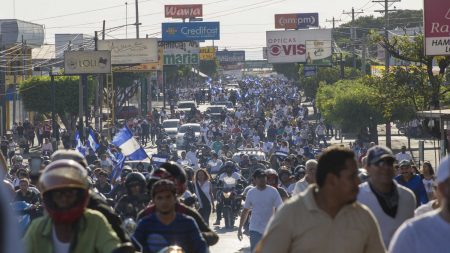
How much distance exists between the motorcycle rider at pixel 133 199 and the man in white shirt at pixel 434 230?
4799 mm

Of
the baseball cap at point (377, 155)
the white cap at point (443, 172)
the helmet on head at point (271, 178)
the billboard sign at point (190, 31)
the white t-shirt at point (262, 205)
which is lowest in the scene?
the white t-shirt at point (262, 205)

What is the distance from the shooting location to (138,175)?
10.1m

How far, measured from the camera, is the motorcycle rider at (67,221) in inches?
216

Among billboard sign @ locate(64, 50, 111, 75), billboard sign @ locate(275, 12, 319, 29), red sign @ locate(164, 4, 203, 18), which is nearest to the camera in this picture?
billboard sign @ locate(64, 50, 111, 75)

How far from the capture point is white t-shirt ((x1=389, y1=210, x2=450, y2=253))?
5262 millimetres

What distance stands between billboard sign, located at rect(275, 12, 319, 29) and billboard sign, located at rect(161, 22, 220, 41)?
64137mm

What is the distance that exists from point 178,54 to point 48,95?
35.1 metres

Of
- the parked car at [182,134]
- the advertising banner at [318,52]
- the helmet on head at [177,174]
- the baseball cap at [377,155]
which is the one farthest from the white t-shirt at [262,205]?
the advertising banner at [318,52]

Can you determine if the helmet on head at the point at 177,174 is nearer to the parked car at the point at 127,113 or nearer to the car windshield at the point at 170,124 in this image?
the car windshield at the point at 170,124

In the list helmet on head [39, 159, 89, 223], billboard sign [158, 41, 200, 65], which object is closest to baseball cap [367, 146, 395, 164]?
helmet on head [39, 159, 89, 223]

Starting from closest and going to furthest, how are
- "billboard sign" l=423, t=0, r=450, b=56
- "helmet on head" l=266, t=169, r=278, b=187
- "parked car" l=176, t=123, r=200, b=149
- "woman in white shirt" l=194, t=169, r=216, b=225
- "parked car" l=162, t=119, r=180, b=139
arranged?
"helmet on head" l=266, t=169, r=278, b=187
"woman in white shirt" l=194, t=169, r=216, b=225
"billboard sign" l=423, t=0, r=450, b=56
"parked car" l=176, t=123, r=200, b=149
"parked car" l=162, t=119, r=180, b=139

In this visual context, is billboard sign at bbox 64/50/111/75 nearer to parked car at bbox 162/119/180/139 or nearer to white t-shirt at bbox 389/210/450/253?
parked car at bbox 162/119/180/139

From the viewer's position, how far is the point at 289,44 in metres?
99.6

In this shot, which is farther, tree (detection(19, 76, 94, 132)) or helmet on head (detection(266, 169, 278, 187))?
tree (detection(19, 76, 94, 132))
